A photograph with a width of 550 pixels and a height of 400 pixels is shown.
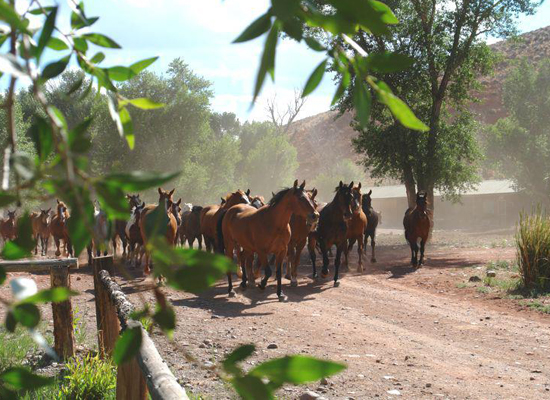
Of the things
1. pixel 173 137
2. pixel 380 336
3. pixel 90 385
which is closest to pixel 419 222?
pixel 380 336

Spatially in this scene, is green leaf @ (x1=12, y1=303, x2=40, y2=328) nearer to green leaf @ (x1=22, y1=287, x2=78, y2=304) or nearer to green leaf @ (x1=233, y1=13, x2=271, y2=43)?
green leaf @ (x1=22, y1=287, x2=78, y2=304)

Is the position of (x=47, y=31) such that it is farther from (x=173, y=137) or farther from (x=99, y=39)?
(x=173, y=137)

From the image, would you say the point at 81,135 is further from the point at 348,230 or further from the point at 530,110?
the point at 530,110

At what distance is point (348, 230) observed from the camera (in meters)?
15.6

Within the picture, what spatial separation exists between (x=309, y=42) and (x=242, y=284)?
39.5 feet

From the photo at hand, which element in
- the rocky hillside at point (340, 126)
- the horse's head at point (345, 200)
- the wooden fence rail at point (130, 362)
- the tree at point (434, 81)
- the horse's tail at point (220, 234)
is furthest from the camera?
the rocky hillside at point (340, 126)

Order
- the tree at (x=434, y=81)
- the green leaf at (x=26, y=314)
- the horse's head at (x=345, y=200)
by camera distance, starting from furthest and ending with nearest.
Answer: the tree at (x=434, y=81) < the horse's head at (x=345, y=200) < the green leaf at (x=26, y=314)

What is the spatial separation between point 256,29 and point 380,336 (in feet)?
27.1

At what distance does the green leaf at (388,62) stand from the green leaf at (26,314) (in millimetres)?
551

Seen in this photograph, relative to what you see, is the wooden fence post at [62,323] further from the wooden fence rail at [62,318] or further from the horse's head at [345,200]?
the horse's head at [345,200]

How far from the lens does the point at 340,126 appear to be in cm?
12312

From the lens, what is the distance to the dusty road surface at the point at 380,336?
20.0 ft

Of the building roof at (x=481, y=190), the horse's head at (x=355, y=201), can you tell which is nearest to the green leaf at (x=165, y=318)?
the horse's head at (x=355, y=201)

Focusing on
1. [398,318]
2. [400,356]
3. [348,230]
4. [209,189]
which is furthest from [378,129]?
[209,189]
